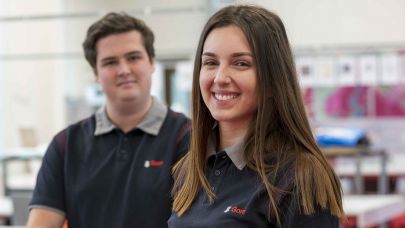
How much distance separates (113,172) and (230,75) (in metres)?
0.60

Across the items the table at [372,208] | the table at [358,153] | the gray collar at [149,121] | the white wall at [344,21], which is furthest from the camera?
the white wall at [344,21]

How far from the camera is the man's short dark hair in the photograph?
1.63 meters

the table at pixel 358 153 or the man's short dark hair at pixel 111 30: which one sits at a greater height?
the man's short dark hair at pixel 111 30

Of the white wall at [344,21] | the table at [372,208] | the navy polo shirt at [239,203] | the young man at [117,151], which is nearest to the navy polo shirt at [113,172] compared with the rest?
the young man at [117,151]

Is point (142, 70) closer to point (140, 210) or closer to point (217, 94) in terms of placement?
point (140, 210)

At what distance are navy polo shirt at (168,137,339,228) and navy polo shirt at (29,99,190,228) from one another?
1.03 ft

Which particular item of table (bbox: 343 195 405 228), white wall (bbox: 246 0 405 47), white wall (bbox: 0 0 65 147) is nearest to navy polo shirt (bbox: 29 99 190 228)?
table (bbox: 343 195 405 228)

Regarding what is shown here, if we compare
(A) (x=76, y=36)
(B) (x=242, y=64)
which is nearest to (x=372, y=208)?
(B) (x=242, y=64)

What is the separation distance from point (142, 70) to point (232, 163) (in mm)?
608

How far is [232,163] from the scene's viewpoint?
3.65 feet

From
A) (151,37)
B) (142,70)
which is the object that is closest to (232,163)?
(142,70)

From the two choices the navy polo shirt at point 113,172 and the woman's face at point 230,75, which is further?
the navy polo shirt at point 113,172

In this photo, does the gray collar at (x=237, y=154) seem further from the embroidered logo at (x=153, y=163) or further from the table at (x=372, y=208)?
the table at (x=372, y=208)

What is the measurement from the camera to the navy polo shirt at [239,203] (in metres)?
0.96
